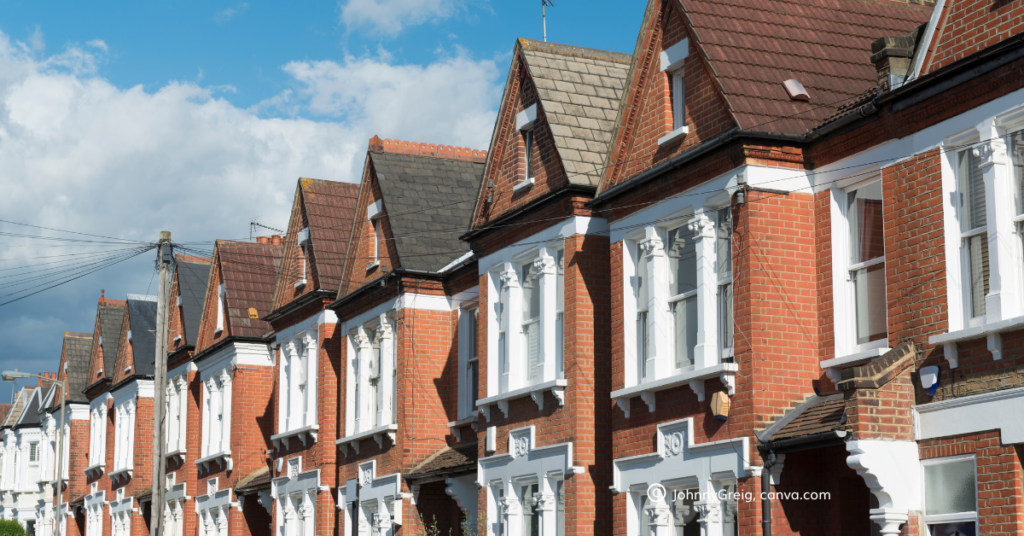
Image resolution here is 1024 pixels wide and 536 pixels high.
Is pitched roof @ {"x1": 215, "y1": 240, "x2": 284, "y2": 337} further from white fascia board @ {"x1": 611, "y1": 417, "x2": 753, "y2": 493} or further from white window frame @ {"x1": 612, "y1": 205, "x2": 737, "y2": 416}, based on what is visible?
white fascia board @ {"x1": 611, "y1": 417, "x2": 753, "y2": 493}

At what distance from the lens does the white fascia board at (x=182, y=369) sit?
40.8 metres

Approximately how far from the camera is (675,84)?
62.2ft

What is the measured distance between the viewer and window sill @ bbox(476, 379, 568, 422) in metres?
20.3

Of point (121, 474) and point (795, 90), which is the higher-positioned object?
point (795, 90)

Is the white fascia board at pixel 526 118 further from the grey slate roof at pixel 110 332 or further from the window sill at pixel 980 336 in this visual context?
the grey slate roof at pixel 110 332

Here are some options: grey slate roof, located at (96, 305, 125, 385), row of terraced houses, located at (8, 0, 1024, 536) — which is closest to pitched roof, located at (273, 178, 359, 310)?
row of terraced houses, located at (8, 0, 1024, 536)

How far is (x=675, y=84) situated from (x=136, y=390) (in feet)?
107

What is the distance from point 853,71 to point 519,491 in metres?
9.03

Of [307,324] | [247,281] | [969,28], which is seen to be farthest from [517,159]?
[247,281]

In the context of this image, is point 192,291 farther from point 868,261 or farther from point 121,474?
point 868,261

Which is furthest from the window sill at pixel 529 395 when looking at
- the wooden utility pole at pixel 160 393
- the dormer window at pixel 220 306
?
the dormer window at pixel 220 306

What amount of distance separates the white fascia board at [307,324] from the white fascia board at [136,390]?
527 inches

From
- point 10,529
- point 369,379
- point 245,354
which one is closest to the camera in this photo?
point 369,379

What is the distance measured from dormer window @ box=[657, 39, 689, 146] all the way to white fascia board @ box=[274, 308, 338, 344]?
45.1 ft
